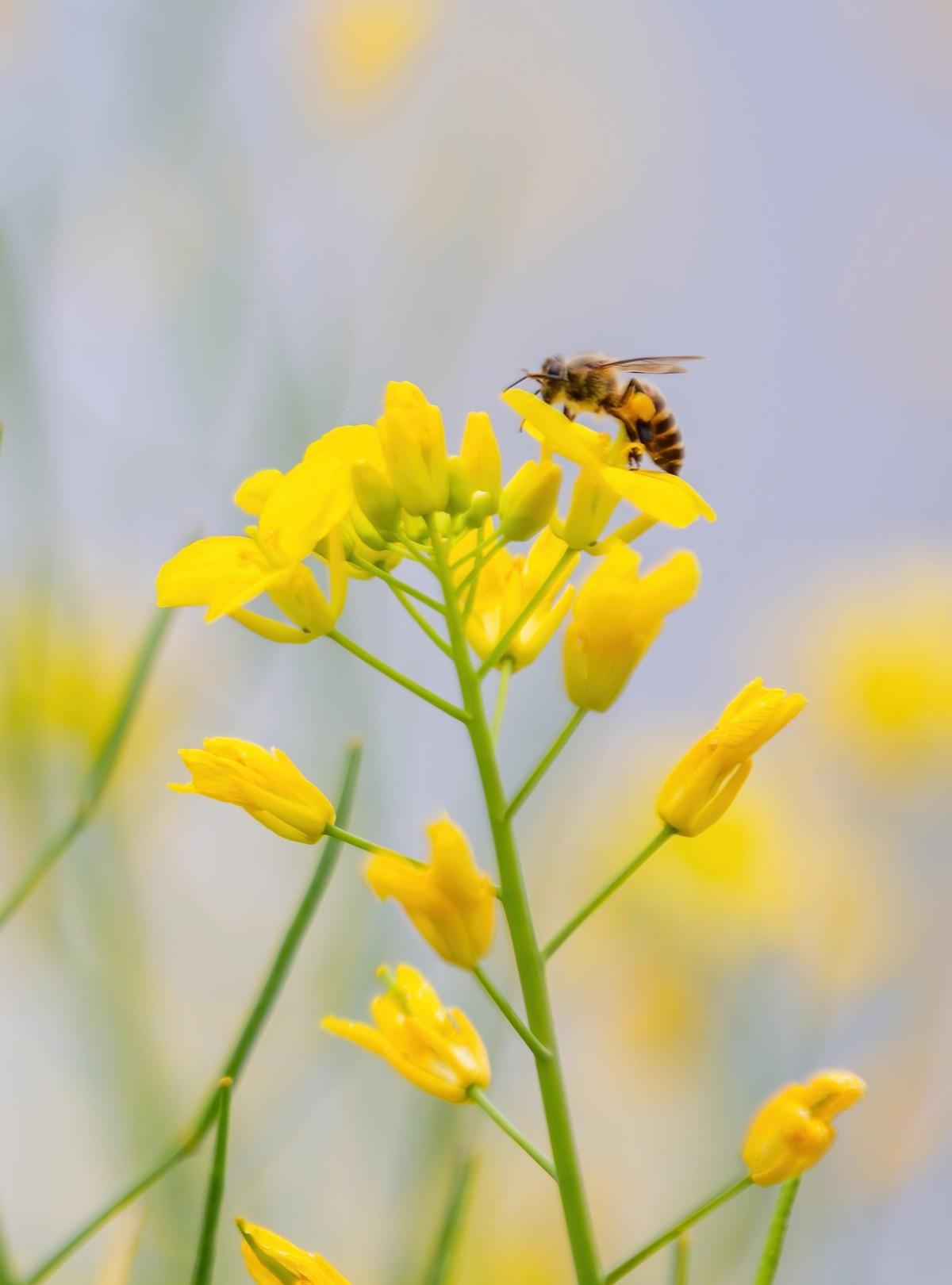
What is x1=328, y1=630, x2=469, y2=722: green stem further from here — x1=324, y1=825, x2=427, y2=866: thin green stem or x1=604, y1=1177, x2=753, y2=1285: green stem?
x1=604, y1=1177, x2=753, y2=1285: green stem

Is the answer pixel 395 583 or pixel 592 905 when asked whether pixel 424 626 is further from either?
pixel 592 905

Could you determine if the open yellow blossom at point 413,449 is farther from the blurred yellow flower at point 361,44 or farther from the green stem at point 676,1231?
the blurred yellow flower at point 361,44

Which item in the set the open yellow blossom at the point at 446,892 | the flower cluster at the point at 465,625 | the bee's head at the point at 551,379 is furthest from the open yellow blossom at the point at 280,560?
the bee's head at the point at 551,379

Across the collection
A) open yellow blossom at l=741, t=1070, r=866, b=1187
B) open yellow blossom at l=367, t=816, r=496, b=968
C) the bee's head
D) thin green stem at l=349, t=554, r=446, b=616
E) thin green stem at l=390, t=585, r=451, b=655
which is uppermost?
the bee's head

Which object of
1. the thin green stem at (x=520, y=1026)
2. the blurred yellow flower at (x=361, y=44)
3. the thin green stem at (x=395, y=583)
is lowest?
the thin green stem at (x=520, y=1026)

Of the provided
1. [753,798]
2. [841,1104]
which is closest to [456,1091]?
[841,1104]

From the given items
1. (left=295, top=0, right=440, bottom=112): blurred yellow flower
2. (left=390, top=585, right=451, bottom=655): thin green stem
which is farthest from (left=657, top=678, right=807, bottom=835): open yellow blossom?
(left=295, top=0, right=440, bottom=112): blurred yellow flower

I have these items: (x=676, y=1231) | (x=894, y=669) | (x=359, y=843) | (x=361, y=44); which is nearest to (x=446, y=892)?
(x=359, y=843)
